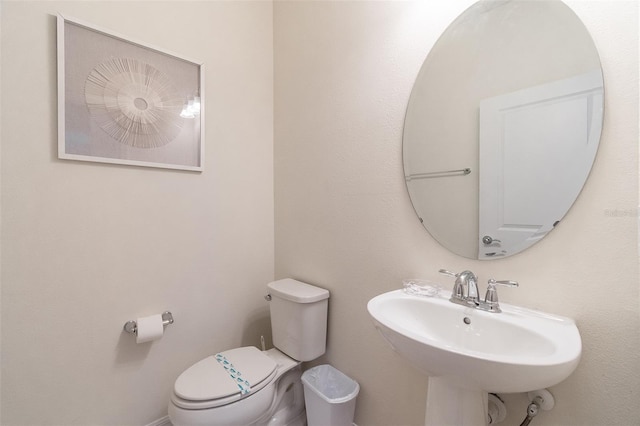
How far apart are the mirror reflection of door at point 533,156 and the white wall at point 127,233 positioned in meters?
1.26

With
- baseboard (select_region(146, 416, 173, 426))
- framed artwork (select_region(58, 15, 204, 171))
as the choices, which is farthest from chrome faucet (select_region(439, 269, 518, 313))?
baseboard (select_region(146, 416, 173, 426))

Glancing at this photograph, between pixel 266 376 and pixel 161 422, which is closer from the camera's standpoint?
pixel 266 376

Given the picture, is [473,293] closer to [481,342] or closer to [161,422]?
[481,342]

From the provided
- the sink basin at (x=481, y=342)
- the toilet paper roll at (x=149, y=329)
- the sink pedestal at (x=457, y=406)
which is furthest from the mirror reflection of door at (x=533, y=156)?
the toilet paper roll at (x=149, y=329)

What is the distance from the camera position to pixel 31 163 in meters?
1.02

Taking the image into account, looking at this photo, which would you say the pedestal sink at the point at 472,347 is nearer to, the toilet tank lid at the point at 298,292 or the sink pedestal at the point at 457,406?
the sink pedestal at the point at 457,406

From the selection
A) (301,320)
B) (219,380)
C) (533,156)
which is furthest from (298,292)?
(533,156)

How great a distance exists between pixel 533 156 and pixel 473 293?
45 cm

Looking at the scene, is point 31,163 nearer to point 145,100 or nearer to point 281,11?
point 145,100

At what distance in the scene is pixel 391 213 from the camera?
3.66 ft

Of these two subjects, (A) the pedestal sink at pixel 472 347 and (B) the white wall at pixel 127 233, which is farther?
(B) the white wall at pixel 127 233

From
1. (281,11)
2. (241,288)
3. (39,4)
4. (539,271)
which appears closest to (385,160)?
(539,271)

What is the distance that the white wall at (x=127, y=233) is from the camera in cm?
100

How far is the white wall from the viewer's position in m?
1.00
